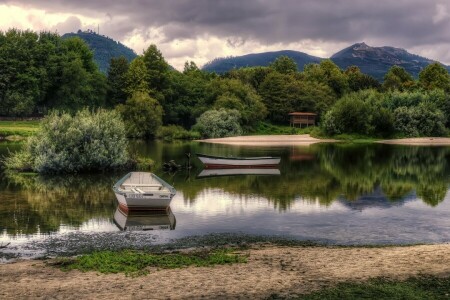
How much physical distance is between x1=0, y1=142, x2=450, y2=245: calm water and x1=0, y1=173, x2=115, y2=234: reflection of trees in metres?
0.05

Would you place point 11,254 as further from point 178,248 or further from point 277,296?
point 277,296

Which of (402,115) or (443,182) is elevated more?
(402,115)

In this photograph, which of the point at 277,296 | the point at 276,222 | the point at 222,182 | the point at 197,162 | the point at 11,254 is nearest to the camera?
the point at 277,296

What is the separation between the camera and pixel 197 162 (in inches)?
2186

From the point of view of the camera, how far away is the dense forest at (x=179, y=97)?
101 metres

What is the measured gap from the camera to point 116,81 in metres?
121

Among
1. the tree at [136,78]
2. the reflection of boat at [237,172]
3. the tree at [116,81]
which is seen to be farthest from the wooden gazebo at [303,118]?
the reflection of boat at [237,172]

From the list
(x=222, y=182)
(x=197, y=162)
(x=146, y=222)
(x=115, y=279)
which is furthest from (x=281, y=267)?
(x=197, y=162)

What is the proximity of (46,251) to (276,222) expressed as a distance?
11.2 m

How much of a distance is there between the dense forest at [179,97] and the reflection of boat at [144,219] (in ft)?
234

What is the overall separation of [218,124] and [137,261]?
8745 centimetres

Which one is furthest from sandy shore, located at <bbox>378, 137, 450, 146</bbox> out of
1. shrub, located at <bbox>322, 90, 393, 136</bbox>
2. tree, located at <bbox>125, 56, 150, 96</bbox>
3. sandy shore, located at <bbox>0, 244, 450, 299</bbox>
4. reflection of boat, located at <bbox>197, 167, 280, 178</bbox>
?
sandy shore, located at <bbox>0, 244, 450, 299</bbox>

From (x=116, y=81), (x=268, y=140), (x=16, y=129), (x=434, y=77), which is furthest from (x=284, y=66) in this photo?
(x=16, y=129)

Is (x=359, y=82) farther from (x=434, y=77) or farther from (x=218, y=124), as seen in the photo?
(x=218, y=124)
